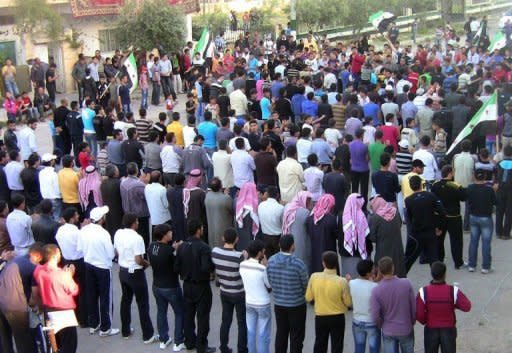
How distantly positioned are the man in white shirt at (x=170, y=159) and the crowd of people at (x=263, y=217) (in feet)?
0.12

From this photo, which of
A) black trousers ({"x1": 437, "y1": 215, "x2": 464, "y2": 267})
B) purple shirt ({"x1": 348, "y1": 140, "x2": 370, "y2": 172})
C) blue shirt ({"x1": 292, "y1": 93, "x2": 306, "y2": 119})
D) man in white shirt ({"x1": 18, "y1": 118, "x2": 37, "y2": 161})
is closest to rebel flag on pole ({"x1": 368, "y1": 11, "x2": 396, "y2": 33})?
blue shirt ({"x1": 292, "y1": 93, "x2": 306, "y2": 119})

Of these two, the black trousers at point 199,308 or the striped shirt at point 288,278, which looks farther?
the black trousers at point 199,308

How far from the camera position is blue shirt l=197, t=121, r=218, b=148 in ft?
51.0

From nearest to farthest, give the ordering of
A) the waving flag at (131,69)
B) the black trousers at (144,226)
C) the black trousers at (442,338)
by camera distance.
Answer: the black trousers at (442,338) → the black trousers at (144,226) → the waving flag at (131,69)

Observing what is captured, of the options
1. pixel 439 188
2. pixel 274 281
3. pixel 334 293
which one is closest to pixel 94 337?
pixel 274 281

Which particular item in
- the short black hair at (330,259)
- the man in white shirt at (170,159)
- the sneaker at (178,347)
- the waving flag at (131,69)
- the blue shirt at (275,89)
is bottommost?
the sneaker at (178,347)

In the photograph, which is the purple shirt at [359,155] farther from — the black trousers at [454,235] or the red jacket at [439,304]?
the red jacket at [439,304]

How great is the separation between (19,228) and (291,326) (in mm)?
4195

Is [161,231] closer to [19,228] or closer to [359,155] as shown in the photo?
[19,228]

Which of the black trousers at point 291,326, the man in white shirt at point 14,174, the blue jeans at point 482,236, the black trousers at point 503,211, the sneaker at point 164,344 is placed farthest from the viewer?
the man in white shirt at point 14,174

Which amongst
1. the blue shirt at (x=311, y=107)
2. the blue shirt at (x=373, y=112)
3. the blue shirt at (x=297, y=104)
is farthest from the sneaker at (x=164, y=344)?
the blue shirt at (x=297, y=104)

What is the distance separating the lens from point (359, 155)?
563 inches

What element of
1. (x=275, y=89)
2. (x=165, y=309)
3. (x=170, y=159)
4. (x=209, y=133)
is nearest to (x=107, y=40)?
(x=275, y=89)

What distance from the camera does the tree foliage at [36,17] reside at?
26.2 m
